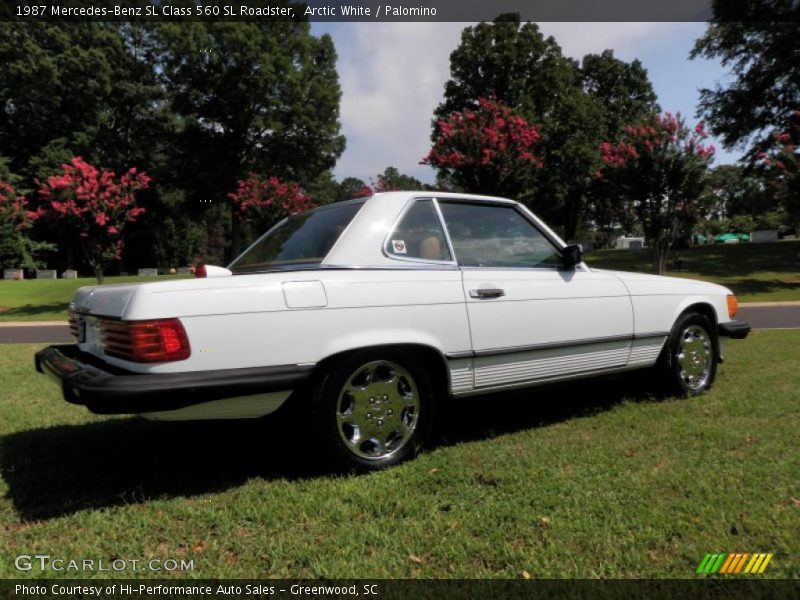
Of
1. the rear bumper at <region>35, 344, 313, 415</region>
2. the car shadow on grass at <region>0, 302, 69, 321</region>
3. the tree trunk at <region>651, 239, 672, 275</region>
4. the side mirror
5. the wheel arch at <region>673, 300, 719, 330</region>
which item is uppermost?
the tree trunk at <region>651, 239, 672, 275</region>

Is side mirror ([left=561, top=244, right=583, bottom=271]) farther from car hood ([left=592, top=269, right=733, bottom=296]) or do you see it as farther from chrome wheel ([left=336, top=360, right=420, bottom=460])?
chrome wheel ([left=336, top=360, right=420, bottom=460])

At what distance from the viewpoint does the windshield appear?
3.50 metres

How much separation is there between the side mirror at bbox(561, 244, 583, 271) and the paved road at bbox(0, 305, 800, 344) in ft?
26.9

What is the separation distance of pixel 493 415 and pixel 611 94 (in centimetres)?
4689

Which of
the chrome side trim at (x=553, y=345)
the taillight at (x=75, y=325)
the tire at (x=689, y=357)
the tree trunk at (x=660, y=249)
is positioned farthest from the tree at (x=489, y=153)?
the taillight at (x=75, y=325)

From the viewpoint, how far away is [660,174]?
628 inches

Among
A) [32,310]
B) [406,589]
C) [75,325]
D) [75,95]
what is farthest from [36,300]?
[406,589]

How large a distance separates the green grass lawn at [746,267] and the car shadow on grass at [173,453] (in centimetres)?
1538

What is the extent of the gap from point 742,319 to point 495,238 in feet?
34.4

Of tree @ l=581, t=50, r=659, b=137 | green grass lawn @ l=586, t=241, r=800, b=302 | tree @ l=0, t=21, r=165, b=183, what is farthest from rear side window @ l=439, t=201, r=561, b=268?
tree @ l=581, t=50, r=659, b=137

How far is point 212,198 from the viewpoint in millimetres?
38812

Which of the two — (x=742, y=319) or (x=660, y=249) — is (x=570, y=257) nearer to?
(x=742, y=319)

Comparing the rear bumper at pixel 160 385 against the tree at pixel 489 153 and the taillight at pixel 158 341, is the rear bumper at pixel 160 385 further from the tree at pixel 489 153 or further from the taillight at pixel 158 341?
the tree at pixel 489 153

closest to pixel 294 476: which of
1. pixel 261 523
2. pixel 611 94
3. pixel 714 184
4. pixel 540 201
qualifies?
pixel 261 523
